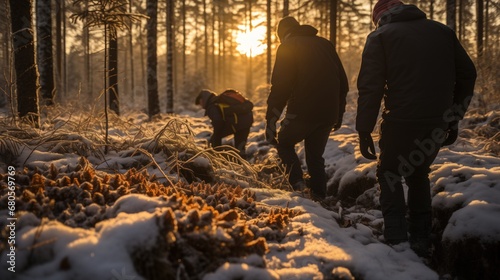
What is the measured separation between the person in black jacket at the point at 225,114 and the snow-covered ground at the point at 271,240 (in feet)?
6.58

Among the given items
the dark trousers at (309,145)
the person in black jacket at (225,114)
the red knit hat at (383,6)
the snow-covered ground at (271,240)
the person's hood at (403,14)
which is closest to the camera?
the snow-covered ground at (271,240)

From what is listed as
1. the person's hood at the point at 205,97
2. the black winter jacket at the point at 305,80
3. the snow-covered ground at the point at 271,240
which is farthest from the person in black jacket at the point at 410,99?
the person's hood at the point at 205,97

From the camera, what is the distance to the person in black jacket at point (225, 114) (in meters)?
7.14

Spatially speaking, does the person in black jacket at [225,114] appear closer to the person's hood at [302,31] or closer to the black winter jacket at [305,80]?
the black winter jacket at [305,80]

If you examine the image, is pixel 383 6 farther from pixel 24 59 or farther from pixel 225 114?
pixel 24 59

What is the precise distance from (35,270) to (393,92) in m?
3.11

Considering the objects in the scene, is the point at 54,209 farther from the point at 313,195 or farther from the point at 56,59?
the point at 56,59

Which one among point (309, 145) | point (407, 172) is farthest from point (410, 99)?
point (309, 145)

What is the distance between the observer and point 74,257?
1855mm

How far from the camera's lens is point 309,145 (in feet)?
15.9

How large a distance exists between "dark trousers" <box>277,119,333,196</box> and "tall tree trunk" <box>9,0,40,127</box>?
407 centimetres

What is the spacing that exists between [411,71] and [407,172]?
0.94 meters

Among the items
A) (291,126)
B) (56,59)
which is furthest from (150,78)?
(291,126)

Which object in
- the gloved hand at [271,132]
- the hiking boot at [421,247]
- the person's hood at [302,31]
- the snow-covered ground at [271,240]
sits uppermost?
the person's hood at [302,31]
